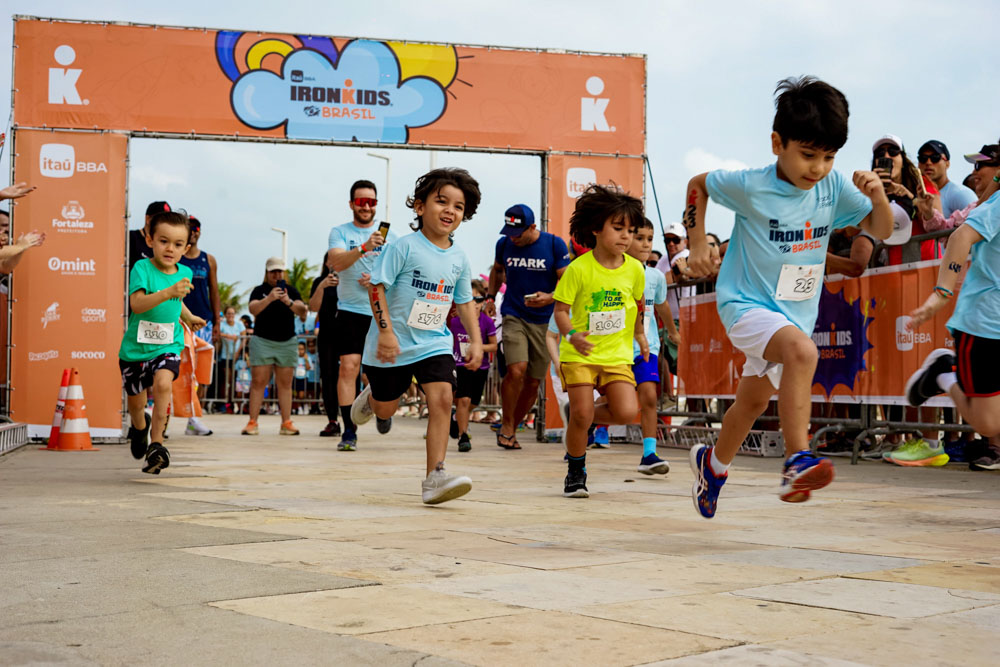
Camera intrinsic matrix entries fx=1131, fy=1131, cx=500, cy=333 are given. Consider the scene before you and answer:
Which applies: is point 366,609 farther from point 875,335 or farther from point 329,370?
point 329,370

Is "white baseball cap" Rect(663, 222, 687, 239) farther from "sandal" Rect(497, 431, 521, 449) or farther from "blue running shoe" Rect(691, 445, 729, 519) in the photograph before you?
"blue running shoe" Rect(691, 445, 729, 519)

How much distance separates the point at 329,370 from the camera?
1188 centimetres

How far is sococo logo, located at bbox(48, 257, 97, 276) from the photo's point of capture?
12.1 metres

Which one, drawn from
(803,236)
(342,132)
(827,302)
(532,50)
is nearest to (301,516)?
(803,236)

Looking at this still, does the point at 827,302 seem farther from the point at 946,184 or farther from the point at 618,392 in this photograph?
the point at 618,392

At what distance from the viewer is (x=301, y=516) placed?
5305 millimetres

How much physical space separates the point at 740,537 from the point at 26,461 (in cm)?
653

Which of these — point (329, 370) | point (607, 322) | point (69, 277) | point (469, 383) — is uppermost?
point (69, 277)

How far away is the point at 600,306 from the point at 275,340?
23.8ft

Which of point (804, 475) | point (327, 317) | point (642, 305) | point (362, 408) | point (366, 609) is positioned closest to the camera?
point (366, 609)

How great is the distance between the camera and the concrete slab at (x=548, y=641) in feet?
8.03

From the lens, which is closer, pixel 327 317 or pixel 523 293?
→ pixel 523 293

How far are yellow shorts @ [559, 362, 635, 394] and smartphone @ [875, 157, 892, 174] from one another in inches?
125

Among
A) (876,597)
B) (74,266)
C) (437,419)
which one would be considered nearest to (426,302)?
Answer: (437,419)
